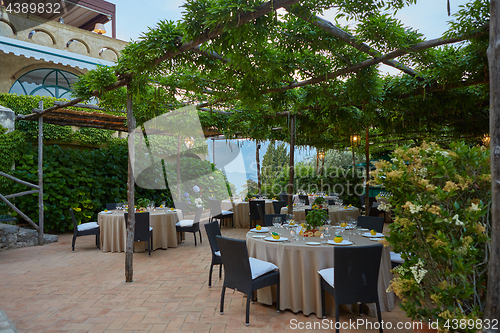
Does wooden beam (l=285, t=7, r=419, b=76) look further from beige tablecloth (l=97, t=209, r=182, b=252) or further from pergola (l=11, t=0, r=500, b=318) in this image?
beige tablecloth (l=97, t=209, r=182, b=252)

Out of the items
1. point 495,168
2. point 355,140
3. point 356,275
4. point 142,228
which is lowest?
point 142,228

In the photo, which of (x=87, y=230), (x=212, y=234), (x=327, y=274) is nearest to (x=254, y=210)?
(x=87, y=230)

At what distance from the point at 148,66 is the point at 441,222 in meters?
3.55

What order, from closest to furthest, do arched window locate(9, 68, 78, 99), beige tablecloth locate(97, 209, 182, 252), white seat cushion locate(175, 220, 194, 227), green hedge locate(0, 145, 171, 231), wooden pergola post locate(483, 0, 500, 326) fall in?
wooden pergola post locate(483, 0, 500, 326) < beige tablecloth locate(97, 209, 182, 252) < white seat cushion locate(175, 220, 194, 227) < green hedge locate(0, 145, 171, 231) < arched window locate(9, 68, 78, 99)

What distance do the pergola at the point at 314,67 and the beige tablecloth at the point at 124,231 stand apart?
1.96 m

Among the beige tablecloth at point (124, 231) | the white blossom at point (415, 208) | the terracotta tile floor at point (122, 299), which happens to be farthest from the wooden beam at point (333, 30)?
the beige tablecloth at point (124, 231)

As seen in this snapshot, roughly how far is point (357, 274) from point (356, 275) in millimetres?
13

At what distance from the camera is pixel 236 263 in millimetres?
3369

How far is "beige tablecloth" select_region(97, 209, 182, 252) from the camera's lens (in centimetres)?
654

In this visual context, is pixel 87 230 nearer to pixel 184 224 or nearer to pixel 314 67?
pixel 184 224

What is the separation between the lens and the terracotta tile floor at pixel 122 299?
3.26 metres

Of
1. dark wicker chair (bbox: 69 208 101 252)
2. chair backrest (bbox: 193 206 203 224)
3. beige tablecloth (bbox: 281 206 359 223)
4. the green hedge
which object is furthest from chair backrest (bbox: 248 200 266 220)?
the green hedge

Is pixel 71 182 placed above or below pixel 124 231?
above

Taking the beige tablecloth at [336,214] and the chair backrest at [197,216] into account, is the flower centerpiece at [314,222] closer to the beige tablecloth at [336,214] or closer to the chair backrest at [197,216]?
the beige tablecloth at [336,214]
